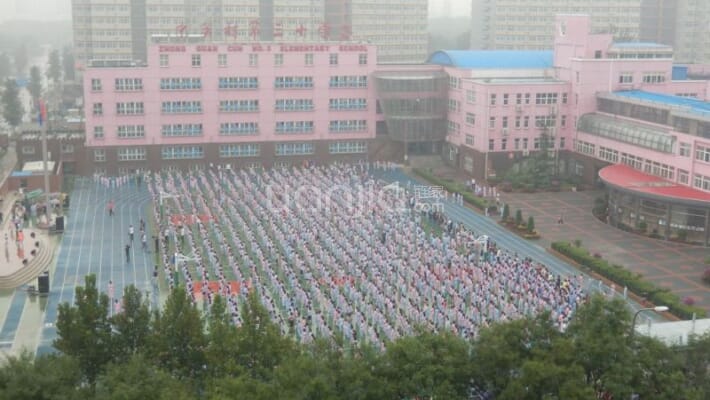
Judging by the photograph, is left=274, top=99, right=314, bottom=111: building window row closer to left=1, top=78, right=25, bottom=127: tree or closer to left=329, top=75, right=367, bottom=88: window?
left=329, top=75, right=367, bottom=88: window

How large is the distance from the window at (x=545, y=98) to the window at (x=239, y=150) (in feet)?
64.4

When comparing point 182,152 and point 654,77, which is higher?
point 654,77

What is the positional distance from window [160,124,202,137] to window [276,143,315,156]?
5756 mm

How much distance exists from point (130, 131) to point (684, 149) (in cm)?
3533

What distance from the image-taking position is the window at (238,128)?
2329 inches

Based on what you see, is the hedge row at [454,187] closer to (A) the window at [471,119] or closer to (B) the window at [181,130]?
(A) the window at [471,119]

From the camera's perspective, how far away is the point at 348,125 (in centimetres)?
6141

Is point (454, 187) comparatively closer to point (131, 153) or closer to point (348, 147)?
point (348, 147)

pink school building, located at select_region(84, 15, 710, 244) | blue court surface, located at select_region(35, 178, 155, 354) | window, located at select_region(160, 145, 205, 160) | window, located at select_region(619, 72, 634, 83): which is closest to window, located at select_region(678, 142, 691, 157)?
pink school building, located at select_region(84, 15, 710, 244)

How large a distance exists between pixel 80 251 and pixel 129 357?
64.3ft

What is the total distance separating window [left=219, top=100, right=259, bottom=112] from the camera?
58844mm

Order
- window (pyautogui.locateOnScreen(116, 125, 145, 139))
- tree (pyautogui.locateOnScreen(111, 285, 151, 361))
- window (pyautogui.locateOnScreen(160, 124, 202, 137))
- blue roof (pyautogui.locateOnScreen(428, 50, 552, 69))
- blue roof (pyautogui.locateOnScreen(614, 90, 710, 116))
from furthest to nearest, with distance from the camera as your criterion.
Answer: blue roof (pyautogui.locateOnScreen(428, 50, 552, 69)) → window (pyautogui.locateOnScreen(160, 124, 202, 137)) → window (pyautogui.locateOnScreen(116, 125, 145, 139)) → blue roof (pyautogui.locateOnScreen(614, 90, 710, 116)) → tree (pyautogui.locateOnScreen(111, 285, 151, 361))

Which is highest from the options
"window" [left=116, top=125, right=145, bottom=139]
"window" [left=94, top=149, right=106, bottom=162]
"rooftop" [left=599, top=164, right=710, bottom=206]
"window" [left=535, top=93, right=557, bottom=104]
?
"window" [left=535, top=93, right=557, bottom=104]

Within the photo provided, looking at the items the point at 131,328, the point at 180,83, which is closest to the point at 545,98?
the point at 180,83
